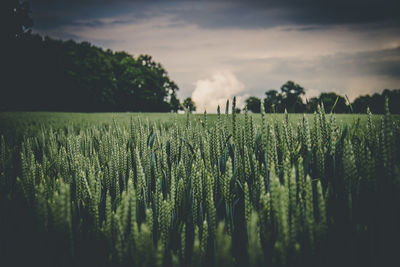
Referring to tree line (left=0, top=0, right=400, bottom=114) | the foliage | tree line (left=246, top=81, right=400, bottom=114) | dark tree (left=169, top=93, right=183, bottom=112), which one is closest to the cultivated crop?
tree line (left=246, top=81, right=400, bottom=114)

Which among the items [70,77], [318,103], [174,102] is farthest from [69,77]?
[318,103]

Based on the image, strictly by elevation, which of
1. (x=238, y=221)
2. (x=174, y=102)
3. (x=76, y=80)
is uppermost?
(x=76, y=80)

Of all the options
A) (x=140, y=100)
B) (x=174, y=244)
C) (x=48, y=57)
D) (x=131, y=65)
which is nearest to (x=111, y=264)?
(x=174, y=244)

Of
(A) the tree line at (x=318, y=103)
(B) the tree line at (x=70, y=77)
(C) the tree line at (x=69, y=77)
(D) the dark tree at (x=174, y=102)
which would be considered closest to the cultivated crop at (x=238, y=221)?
(A) the tree line at (x=318, y=103)

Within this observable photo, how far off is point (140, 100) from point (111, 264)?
57.4 meters

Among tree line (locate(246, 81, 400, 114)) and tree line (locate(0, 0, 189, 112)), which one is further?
tree line (locate(0, 0, 189, 112))

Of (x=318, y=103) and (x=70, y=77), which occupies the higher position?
(x=70, y=77)

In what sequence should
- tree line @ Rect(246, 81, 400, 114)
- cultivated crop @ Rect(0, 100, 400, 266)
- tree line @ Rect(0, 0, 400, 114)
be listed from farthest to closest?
tree line @ Rect(0, 0, 400, 114) < tree line @ Rect(246, 81, 400, 114) < cultivated crop @ Rect(0, 100, 400, 266)

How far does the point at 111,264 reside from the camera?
0.72 metres

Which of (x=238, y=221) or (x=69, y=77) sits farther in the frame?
(x=69, y=77)

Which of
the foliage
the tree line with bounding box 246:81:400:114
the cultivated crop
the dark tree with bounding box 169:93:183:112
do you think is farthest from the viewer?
the dark tree with bounding box 169:93:183:112

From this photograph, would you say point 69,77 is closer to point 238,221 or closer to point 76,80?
point 76,80

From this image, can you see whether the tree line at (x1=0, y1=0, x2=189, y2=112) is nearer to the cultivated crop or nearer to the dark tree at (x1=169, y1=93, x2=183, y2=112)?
the dark tree at (x1=169, y1=93, x2=183, y2=112)

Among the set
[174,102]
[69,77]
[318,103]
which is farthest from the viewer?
[174,102]
